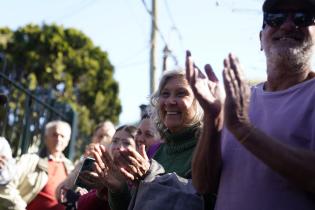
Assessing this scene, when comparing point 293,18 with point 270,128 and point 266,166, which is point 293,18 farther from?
point 266,166

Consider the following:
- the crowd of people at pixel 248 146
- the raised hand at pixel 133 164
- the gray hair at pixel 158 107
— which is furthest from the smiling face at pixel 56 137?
the raised hand at pixel 133 164

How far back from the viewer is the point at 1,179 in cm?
504

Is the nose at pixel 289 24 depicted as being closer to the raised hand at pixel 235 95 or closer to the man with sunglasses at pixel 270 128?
the man with sunglasses at pixel 270 128

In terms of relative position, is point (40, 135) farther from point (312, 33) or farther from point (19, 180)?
point (312, 33)

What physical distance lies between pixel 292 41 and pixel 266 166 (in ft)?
1.51

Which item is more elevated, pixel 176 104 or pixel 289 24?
pixel 289 24

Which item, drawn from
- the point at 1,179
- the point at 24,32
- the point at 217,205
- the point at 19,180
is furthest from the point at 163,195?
the point at 24,32

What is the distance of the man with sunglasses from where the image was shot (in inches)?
80.8

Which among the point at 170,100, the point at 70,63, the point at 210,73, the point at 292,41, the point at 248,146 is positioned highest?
the point at 70,63

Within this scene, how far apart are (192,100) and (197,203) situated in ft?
2.59

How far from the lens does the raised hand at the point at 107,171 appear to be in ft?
9.96

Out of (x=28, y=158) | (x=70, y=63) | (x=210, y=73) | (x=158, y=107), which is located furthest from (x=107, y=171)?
(x=70, y=63)

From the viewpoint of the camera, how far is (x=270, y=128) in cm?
221

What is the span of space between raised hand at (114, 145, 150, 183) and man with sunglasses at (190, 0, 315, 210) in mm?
452
